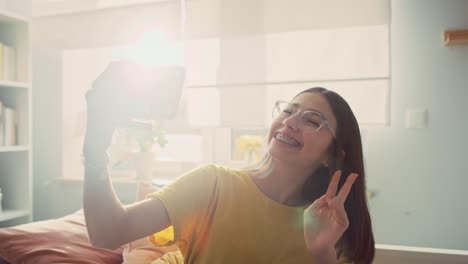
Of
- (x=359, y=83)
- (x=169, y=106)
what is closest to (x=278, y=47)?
(x=359, y=83)

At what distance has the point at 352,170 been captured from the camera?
127 centimetres

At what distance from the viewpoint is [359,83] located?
2104mm

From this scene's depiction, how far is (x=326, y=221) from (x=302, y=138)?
0.83 feet

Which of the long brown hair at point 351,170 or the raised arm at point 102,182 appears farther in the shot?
the long brown hair at point 351,170

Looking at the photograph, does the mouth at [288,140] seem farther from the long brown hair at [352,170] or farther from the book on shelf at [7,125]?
the book on shelf at [7,125]

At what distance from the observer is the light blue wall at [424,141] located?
6.60ft

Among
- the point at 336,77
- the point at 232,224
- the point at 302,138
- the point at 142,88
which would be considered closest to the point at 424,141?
the point at 336,77

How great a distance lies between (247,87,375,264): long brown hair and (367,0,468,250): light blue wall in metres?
0.91

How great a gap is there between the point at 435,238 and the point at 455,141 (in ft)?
1.65

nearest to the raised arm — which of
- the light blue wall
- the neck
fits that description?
the neck

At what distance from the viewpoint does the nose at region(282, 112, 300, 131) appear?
3.94 ft

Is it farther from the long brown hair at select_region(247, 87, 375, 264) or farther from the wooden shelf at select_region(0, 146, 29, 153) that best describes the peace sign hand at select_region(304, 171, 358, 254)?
the wooden shelf at select_region(0, 146, 29, 153)

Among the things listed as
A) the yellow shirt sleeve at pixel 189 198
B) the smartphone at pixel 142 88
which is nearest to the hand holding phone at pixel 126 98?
the smartphone at pixel 142 88

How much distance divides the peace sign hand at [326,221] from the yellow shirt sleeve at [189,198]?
0.29 meters
